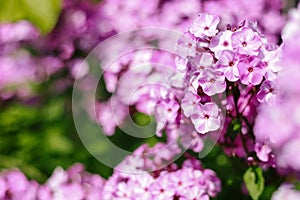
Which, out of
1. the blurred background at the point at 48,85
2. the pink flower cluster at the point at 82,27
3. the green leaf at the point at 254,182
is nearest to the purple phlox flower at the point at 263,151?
the green leaf at the point at 254,182

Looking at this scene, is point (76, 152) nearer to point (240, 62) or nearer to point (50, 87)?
point (50, 87)

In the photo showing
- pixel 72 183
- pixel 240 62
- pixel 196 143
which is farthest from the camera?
pixel 72 183

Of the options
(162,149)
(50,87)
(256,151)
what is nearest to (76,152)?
(50,87)

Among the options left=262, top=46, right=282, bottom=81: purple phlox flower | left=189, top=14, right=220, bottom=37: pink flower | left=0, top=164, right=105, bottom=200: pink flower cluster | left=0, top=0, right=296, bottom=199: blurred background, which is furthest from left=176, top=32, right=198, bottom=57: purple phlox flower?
left=0, top=0, right=296, bottom=199: blurred background

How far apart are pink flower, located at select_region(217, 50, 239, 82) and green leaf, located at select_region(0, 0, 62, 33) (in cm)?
62

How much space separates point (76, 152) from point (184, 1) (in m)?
0.57

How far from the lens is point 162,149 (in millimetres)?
1832

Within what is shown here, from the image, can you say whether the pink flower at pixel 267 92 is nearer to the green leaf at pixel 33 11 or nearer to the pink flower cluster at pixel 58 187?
the pink flower cluster at pixel 58 187

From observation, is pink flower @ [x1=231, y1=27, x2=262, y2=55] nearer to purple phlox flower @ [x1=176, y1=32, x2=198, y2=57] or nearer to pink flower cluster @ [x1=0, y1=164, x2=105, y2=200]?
purple phlox flower @ [x1=176, y1=32, x2=198, y2=57]

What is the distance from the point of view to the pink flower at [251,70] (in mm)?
1565

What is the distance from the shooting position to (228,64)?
1.56 metres

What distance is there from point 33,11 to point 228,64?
685mm

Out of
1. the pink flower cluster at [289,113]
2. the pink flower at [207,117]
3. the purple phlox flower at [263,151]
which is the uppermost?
the pink flower cluster at [289,113]

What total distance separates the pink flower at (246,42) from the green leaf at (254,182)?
29 centimetres
